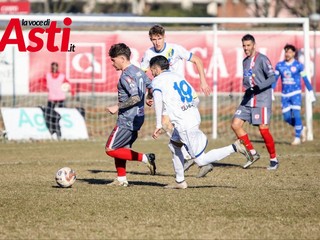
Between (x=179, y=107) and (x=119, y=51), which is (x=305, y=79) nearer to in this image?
(x=119, y=51)

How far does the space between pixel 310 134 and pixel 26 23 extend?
7.14 metres

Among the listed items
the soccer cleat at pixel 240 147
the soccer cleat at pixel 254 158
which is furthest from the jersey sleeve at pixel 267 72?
the soccer cleat at pixel 240 147

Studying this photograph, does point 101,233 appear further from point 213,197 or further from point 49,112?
point 49,112

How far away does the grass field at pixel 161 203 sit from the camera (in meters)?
9.91

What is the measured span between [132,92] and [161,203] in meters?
2.28

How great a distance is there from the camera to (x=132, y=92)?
44.8 ft

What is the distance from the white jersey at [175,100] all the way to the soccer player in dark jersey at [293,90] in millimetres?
9363

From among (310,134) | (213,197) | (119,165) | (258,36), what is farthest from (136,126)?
(258,36)

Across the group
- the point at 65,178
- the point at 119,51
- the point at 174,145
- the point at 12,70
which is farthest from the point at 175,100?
the point at 12,70

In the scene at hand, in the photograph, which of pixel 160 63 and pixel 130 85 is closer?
pixel 160 63

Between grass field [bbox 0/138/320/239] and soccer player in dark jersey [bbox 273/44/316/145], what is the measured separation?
433 cm

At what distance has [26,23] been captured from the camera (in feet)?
71.1
